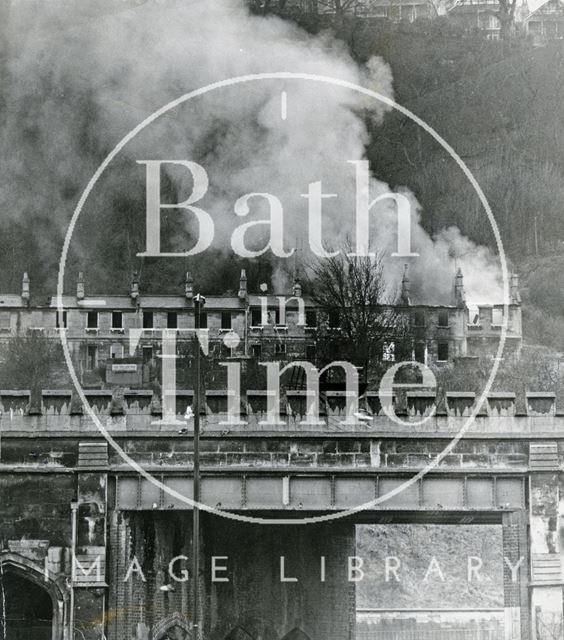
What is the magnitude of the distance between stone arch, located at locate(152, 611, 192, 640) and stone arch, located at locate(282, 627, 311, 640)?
2.89 m

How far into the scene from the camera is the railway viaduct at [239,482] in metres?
30.8

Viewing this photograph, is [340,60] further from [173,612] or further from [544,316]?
[173,612]

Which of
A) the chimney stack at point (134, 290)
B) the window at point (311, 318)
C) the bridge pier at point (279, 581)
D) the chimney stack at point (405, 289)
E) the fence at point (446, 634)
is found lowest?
the fence at point (446, 634)

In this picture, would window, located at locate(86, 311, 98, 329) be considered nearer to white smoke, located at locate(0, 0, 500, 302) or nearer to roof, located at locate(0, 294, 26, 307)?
roof, located at locate(0, 294, 26, 307)

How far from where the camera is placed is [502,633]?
105 feet

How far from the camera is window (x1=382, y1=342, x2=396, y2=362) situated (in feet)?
256

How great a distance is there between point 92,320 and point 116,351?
4.79m

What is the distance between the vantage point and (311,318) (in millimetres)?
91250

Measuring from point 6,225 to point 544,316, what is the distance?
46151 mm

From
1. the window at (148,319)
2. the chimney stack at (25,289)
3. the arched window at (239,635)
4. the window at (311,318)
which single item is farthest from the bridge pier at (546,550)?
the chimney stack at (25,289)

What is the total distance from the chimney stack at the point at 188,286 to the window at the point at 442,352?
20081 millimetres

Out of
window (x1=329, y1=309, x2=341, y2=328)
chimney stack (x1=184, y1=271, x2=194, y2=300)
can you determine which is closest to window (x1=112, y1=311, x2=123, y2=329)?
chimney stack (x1=184, y1=271, x2=194, y2=300)

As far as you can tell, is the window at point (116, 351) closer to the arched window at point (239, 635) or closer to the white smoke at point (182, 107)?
the white smoke at point (182, 107)

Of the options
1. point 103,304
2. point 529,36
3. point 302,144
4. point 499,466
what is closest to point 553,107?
point 529,36
